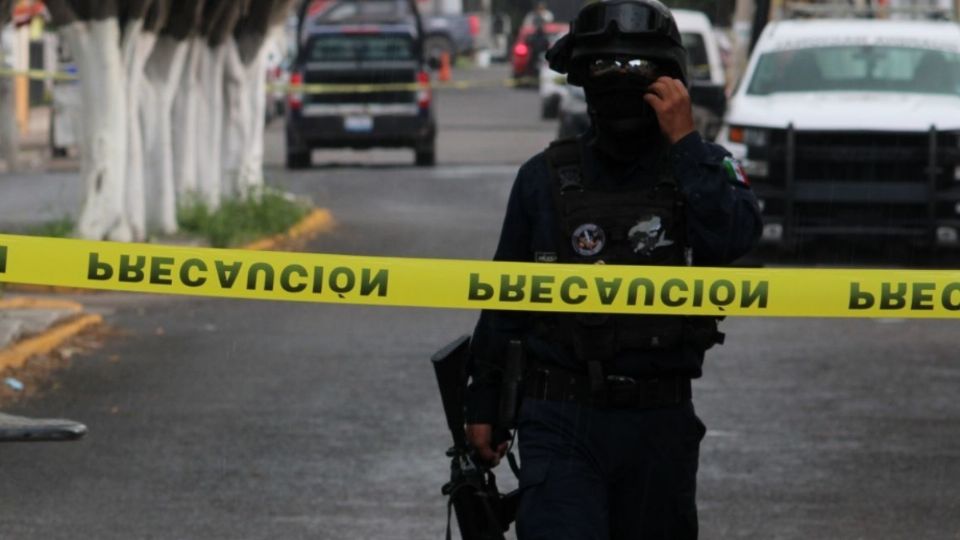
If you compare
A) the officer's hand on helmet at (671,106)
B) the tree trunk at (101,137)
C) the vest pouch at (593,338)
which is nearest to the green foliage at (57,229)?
the tree trunk at (101,137)

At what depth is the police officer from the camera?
525cm

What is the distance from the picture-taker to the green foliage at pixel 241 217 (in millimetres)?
20031

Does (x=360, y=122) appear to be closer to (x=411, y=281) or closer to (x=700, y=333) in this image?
(x=411, y=281)

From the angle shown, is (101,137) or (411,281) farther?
(101,137)

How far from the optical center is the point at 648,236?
537cm

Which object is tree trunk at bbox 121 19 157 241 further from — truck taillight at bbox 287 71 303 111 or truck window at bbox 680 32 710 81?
truck window at bbox 680 32 710 81

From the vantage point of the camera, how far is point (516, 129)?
43500 millimetres

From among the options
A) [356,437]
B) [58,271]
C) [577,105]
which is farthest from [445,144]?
[58,271]

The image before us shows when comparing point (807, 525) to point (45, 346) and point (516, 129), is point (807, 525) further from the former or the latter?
point (516, 129)

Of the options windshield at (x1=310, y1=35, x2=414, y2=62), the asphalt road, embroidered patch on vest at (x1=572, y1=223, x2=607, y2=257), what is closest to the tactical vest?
embroidered patch on vest at (x1=572, y1=223, x2=607, y2=257)

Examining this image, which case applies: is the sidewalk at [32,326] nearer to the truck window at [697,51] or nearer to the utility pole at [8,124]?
the utility pole at [8,124]

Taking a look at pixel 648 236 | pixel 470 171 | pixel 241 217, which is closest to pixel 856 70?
pixel 241 217

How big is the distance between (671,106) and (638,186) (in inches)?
9.1

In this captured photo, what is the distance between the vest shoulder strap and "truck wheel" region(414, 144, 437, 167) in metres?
27.1
